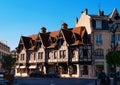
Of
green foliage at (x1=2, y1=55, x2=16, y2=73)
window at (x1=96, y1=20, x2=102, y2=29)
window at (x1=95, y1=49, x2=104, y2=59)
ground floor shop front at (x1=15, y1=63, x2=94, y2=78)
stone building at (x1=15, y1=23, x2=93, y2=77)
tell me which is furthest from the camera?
green foliage at (x1=2, y1=55, x2=16, y2=73)

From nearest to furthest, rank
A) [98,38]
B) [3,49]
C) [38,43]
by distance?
[98,38] < [38,43] < [3,49]

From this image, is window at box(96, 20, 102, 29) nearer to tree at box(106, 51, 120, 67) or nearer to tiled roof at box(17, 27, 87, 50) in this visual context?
tiled roof at box(17, 27, 87, 50)

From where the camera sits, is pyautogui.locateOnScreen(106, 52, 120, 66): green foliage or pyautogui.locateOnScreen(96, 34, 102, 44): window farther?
pyautogui.locateOnScreen(96, 34, 102, 44): window

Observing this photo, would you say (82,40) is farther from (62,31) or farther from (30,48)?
(30,48)

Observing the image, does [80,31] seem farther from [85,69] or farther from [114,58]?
[114,58]

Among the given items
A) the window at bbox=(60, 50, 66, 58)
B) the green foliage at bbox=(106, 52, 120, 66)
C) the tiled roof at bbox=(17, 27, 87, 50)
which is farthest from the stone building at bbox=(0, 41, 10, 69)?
the green foliage at bbox=(106, 52, 120, 66)

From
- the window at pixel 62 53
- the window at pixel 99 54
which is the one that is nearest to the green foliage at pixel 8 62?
the window at pixel 62 53

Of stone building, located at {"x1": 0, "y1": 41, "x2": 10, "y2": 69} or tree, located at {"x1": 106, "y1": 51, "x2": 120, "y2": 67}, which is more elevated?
stone building, located at {"x1": 0, "y1": 41, "x2": 10, "y2": 69}

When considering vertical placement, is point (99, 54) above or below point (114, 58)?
above

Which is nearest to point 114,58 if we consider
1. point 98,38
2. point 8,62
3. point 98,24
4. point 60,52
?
point 98,38

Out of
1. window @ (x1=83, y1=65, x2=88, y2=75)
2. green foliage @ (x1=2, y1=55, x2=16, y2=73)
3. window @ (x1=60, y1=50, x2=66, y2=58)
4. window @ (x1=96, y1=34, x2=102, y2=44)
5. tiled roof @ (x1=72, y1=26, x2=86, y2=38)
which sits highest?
tiled roof @ (x1=72, y1=26, x2=86, y2=38)

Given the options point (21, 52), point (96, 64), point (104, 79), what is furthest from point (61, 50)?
point (104, 79)

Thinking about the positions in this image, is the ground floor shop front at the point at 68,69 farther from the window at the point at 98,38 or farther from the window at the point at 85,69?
the window at the point at 98,38

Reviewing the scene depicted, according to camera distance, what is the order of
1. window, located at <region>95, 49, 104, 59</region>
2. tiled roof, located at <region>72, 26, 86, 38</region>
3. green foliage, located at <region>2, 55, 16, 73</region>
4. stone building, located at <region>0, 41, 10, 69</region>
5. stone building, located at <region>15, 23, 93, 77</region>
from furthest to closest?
1. stone building, located at <region>0, 41, 10, 69</region>
2. green foliage, located at <region>2, 55, 16, 73</region>
3. tiled roof, located at <region>72, 26, 86, 38</region>
4. window, located at <region>95, 49, 104, 59</region>
5. stone building, located at <region>15, 23, 93, 77</region>
